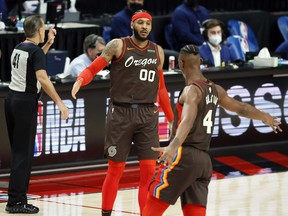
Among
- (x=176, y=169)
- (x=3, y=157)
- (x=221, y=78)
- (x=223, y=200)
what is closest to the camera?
(x=176, y=169)

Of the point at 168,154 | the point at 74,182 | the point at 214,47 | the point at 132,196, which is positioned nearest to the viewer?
the point at 168,154

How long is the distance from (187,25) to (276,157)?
3901 millimetres

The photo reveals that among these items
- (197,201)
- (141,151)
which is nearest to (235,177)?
(141,151)

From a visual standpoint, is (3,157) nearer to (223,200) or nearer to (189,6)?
(223,200)

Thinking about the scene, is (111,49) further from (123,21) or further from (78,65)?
(123,21)

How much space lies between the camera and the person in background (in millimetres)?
9180

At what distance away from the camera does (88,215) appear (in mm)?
9453

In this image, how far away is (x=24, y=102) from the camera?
929cm

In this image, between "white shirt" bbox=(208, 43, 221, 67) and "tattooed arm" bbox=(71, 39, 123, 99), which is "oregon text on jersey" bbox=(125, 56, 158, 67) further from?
"white shirt" bbox=(208, 43, 221, 67)

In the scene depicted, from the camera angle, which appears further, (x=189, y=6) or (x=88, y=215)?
(x=189, y=6)

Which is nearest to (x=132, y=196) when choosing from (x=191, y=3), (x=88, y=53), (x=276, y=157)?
(x=88, y=53)

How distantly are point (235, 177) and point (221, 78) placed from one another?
5.15 ft

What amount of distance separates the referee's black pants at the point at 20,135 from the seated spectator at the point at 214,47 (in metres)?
4.20

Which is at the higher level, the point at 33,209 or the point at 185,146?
the point at 185,146
